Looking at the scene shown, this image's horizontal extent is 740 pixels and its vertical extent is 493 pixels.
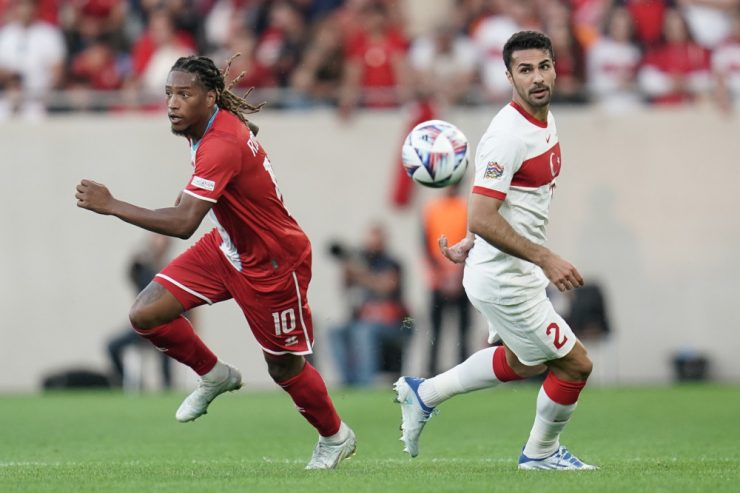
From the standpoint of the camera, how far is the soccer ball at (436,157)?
8711 millimetres

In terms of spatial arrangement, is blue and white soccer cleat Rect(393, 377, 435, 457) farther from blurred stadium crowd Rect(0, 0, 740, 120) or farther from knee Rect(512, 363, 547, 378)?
blurred stadium crowd Rect(0, 0, 740, 120)

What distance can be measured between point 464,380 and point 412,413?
388 millimetres

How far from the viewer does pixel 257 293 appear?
820 centimetres

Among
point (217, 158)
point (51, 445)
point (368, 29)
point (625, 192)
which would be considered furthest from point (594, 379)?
point (217, 158)

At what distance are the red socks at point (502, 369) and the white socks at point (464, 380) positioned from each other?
27 millimetres

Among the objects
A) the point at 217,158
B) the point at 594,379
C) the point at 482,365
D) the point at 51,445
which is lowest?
the point at 594,379

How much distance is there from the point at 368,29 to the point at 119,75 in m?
3.34

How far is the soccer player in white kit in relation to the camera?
7652 millimetres

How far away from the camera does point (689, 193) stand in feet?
60.2

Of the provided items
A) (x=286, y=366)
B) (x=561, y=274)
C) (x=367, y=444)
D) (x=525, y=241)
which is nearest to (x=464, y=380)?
(x=286, y=366)

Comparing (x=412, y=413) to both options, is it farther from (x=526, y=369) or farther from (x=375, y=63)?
(x=375, y=63)

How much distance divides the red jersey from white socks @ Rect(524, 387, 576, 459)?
1.64m

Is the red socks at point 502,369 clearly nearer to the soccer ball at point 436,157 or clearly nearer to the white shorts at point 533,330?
the white shorts at point 533,330

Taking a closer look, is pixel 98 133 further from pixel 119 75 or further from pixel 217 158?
pixel 217 158
